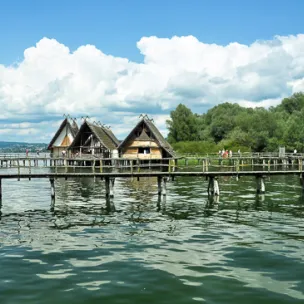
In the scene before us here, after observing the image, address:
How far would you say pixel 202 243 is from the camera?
16.2 meters

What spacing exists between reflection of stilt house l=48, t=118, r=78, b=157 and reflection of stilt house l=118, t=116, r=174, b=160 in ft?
45.1

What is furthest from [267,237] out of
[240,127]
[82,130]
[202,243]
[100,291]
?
[240,127]

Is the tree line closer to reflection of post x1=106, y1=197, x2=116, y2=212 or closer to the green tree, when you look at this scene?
the green tree

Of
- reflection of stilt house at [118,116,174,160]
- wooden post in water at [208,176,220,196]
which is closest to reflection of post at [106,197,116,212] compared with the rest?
wooden post in water at [208,176,220,196]

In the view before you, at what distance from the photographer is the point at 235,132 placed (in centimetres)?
8425

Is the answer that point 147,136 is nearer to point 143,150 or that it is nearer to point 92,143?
point 143,150

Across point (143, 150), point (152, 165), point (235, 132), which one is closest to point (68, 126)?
point (143, 150)

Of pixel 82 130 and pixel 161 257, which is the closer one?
pixel 161 257

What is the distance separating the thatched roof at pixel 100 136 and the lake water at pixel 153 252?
28728 mm

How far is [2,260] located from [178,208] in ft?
42.7

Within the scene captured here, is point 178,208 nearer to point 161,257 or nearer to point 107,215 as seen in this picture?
point 107,215

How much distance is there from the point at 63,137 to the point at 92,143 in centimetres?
1019

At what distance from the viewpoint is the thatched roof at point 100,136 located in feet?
182

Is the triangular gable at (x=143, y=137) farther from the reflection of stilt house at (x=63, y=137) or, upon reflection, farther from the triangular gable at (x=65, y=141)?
the triangular gable at (x=65, y=141)
